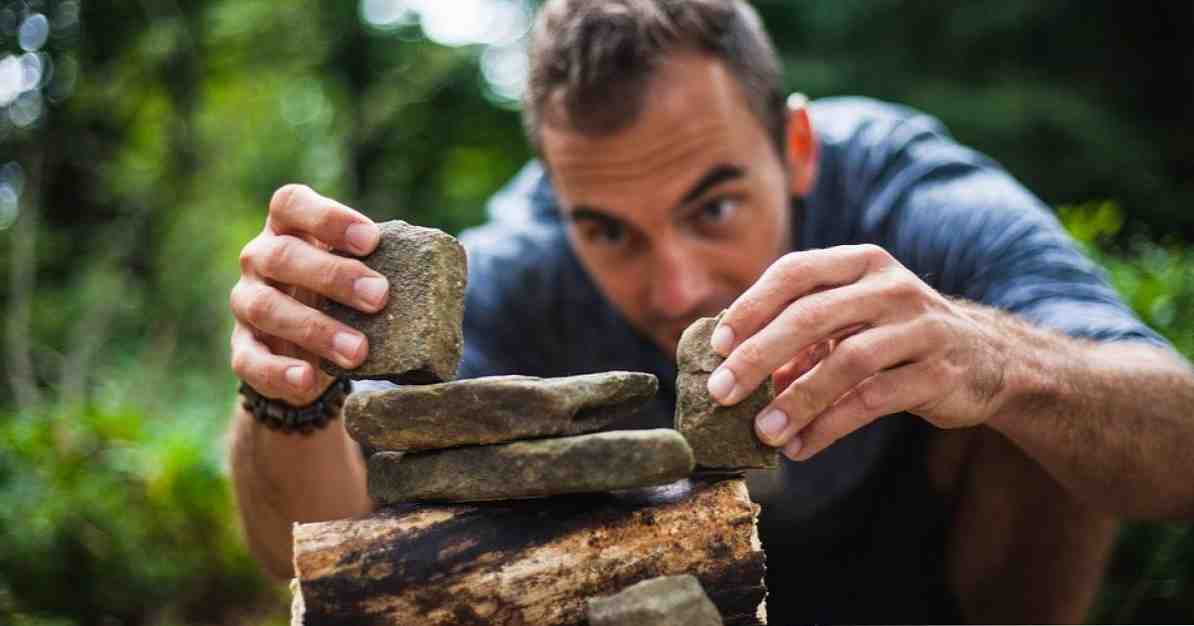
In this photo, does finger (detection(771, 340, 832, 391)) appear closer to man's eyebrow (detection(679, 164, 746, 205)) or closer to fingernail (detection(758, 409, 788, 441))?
fingernail (detection(758, 409, 788, 441))

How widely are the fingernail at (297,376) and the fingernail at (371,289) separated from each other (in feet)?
0.95

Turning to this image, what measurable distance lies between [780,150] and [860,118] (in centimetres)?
111

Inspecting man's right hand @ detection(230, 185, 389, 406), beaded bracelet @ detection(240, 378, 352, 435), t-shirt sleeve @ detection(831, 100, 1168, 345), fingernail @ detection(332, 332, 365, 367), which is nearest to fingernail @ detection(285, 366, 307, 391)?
man's right hand @ detection(230, 185, 389, 406)

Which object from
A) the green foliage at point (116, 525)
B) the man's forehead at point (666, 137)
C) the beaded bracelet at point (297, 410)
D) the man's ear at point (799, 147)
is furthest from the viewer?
the green foliage at point (116, 525)

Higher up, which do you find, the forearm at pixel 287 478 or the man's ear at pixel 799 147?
the man's ear at pixel 799 147

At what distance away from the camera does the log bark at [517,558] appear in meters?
2.14

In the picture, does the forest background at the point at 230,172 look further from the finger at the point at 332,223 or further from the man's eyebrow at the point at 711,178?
the finger at the point at 332,223

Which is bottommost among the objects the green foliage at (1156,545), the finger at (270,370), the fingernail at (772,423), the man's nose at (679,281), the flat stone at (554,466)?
the green foliage at (1156,545)

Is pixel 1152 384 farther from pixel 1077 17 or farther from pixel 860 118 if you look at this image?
pixel 1077 17

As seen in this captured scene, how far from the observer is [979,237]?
382cm

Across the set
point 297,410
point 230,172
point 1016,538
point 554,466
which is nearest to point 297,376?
point 297,410

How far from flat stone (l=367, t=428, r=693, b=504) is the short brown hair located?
1732 mm

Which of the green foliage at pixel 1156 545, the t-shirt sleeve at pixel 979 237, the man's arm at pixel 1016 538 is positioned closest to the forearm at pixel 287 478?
the t-shirt sleeve at pixel 979 237

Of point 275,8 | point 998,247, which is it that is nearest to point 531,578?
point 998,247
